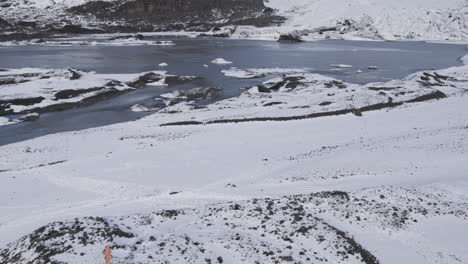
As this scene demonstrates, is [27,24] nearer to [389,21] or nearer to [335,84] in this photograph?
[335,84]

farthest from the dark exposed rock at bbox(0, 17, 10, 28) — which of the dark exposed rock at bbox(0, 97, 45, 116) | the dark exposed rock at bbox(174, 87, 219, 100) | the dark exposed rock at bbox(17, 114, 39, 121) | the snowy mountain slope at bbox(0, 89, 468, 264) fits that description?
the snowy mountain slope at bbox(0, 89, 468, 264)

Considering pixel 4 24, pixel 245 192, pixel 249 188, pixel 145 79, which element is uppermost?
pixel 4 24

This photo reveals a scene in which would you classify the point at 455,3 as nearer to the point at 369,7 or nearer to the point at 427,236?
the point at 369,7

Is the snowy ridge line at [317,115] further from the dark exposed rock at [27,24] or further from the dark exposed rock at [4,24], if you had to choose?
the dark exposed rock at [27,24]

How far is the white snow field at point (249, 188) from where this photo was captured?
11688 mm

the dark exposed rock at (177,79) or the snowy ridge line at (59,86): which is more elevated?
the snowy ridge line at (59,86)

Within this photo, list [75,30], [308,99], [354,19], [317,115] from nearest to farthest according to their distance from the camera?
[317,115]
[308,99]
[75,30]
[354,19]

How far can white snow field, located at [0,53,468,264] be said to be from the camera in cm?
1169

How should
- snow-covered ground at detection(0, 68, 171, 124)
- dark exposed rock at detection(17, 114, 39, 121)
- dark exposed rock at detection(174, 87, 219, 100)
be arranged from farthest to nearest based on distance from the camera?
1. dark exposed rock at detection(174, 87, 219, 100)
2. snow-covered ground at detection(0, 68, 171, 124)
3. dark exposed rock at detection(17, 114, 39, 121)

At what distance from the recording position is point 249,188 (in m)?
18.0

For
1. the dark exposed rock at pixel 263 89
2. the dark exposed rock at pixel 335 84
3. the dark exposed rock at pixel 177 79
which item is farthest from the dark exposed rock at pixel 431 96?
the dark exposed rock at pixel 177 79

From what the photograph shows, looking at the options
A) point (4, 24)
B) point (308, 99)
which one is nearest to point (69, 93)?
point (308, 99)

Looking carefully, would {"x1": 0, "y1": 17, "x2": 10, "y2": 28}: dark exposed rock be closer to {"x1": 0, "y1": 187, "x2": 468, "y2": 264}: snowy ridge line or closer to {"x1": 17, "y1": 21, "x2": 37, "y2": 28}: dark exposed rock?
{"x1": 17, "y1": 21, "x2": 37, "y2": 28}: dark exposed rock

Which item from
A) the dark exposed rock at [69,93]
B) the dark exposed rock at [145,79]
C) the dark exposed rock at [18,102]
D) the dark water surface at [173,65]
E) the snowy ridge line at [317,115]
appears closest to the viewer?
the snowy ridge line at [317,115]
